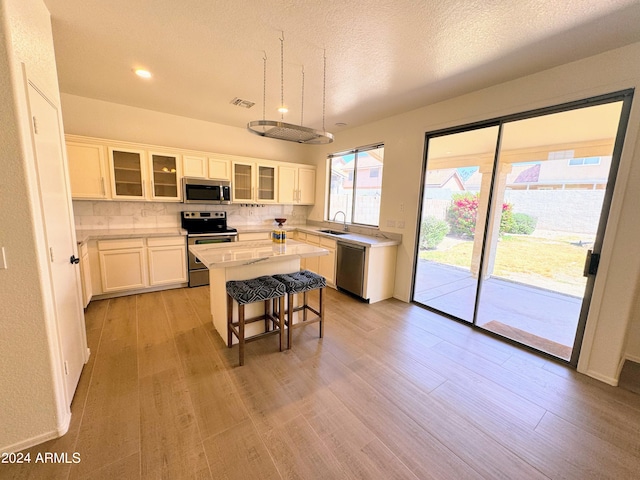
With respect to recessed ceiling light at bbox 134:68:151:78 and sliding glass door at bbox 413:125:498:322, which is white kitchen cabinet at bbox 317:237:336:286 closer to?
sliding glass door at bbox 413:125:498:322

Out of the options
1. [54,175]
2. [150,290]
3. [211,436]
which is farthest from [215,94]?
[211,436]

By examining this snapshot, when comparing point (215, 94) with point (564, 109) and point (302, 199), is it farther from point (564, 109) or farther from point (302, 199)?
point (564, 109)

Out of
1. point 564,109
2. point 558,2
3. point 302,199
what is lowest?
point 302,199

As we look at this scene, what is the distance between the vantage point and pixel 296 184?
510 centimetres

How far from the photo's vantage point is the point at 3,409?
4.47 ft

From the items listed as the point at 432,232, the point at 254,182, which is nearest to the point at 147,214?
the point at 254,182

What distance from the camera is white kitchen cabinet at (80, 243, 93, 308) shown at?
295 centimetres

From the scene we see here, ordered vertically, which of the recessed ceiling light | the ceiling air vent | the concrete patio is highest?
the ceiling air vent

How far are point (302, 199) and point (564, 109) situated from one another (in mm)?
3882

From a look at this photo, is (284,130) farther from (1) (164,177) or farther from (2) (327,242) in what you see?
(1) (164,177)

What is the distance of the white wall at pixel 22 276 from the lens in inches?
48.1

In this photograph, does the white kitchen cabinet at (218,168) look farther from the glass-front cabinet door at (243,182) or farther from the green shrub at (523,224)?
the green shrub at (523,224)

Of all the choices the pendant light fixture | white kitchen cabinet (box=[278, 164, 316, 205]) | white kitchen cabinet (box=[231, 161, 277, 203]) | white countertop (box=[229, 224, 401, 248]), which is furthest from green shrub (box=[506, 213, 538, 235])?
white kitchen cabinet (box=[231, 161, 277, 203])

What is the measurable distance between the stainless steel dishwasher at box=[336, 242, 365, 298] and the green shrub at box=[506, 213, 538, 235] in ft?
6.57
